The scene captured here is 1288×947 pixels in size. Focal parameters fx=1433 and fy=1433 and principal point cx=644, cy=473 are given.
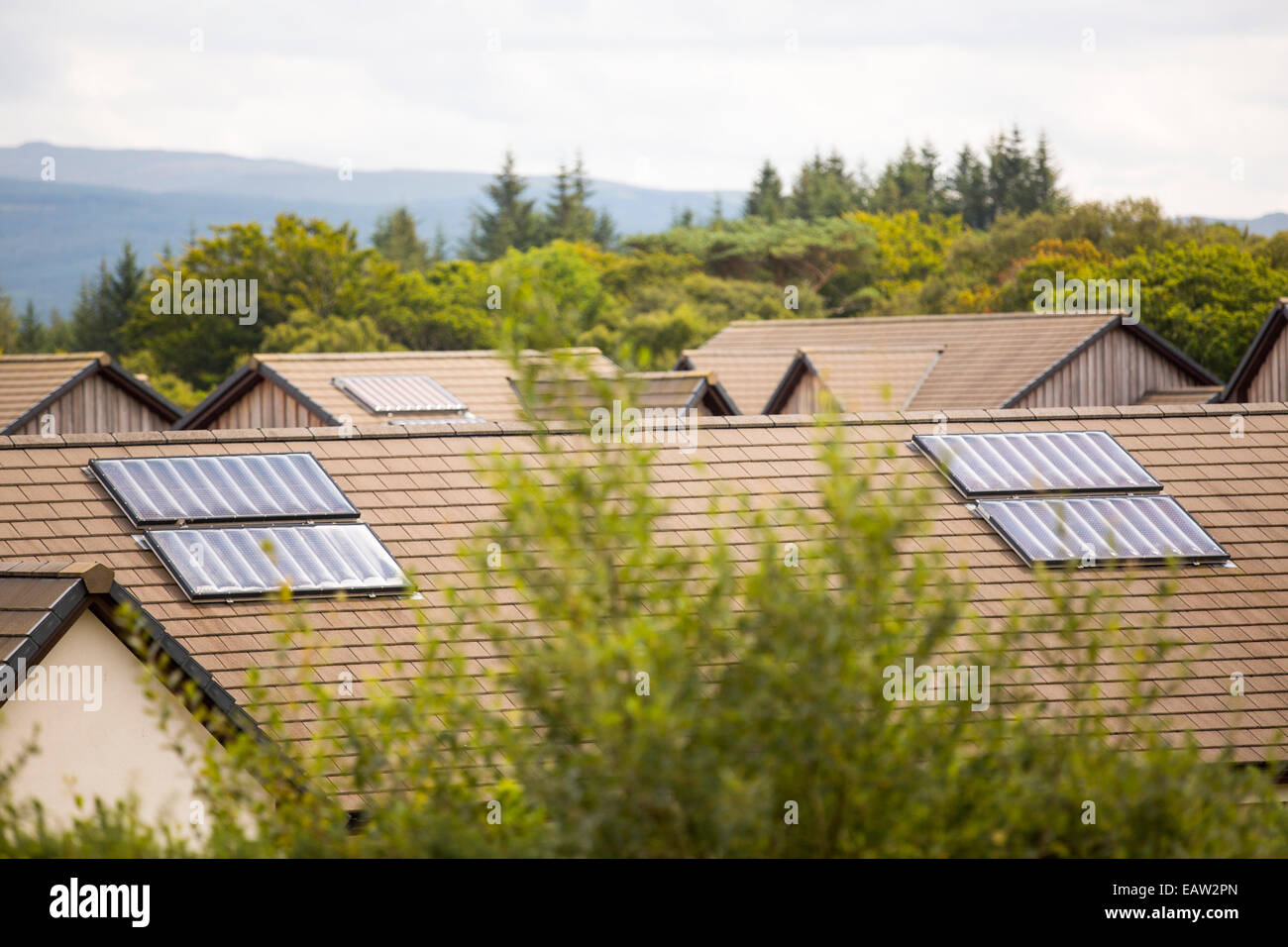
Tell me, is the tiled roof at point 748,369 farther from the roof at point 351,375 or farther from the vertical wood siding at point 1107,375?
the roof at point 351,375

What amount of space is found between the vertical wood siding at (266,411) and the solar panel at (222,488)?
15.8m

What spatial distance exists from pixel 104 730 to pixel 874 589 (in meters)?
8.25

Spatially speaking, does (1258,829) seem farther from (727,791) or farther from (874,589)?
(727,791)

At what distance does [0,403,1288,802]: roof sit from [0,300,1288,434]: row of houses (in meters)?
9.12

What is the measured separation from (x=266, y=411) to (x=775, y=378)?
16.6 meters

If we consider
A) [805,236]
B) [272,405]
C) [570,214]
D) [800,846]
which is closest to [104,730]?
[800,846]

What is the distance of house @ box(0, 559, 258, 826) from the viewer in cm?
1142

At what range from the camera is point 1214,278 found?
56281 millimetres

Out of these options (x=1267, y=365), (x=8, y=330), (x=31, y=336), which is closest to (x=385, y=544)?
(x=1267, y=365)

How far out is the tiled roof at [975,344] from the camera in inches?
1515

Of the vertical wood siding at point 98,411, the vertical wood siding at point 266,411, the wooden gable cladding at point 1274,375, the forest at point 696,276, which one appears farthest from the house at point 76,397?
the wooden gable cladding at point 1274,375

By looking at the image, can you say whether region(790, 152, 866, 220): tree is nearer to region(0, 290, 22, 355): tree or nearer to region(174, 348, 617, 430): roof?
region(0, 290, 22, 355): tree

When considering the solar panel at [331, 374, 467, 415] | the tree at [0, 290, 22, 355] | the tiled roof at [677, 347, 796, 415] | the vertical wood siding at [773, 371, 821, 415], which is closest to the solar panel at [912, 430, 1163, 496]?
the solar panel at [331, 374, 467, 415]

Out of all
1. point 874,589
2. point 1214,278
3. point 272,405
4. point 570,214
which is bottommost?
point 874,589
